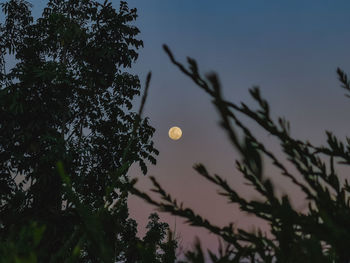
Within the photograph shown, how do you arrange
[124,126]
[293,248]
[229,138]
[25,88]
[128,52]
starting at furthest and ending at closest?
[128,52] → [124,126] → [25,88] → [293,248] → [229,138]

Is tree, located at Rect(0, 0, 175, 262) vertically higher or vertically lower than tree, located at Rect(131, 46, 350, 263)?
higher

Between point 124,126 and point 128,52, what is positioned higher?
point 128,52

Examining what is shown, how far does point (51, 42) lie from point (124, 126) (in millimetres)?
4543

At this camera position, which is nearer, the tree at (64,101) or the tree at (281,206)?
the tree at (281,206)

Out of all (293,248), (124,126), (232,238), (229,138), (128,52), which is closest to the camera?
(229,138)

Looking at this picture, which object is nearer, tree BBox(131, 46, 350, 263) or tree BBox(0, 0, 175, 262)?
tree BBox(131, 46, 350, 263)

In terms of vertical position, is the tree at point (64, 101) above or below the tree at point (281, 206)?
above

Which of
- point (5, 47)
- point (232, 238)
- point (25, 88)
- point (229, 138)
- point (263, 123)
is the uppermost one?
point (5, 47)

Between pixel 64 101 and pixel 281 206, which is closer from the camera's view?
pixel 281 206

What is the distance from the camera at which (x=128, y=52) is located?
17359 millimetres

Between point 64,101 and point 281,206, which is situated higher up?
point 64,101

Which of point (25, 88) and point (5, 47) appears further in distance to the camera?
point (5, 47)

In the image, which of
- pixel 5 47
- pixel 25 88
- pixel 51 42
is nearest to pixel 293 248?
pixel 25 88

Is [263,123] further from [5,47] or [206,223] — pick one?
[5,47]
